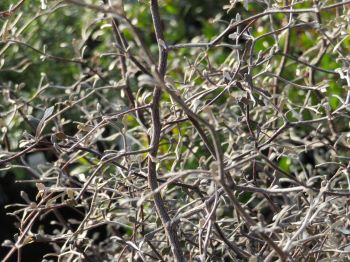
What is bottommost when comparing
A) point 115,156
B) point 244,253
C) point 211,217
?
point 244,253

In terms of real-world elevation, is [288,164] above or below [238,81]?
below

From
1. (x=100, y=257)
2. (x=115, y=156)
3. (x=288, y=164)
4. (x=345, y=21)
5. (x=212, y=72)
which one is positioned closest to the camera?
(x=115, y=156)

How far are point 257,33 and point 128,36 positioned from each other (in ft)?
2.48

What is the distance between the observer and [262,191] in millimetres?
1225

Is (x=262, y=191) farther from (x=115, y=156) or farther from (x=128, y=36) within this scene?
(x=128, y=36)

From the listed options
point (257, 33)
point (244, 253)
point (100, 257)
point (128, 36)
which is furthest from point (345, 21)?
point (128, 36)

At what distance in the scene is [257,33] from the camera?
3.23 m

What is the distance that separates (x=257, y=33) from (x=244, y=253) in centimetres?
189

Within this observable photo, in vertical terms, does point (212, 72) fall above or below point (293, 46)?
above

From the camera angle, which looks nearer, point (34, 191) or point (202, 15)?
point (34, 191)

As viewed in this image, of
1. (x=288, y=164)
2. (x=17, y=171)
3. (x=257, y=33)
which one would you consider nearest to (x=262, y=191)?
(x=288, y=164)

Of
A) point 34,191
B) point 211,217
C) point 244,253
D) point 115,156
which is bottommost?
point 34,191

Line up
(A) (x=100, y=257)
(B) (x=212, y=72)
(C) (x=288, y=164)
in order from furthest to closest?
(C) (x=288, y=164) < (A) (x=100, y=257) < (B) (x=212, y=72)

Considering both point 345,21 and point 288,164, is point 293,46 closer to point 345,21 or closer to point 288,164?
point 288,164
